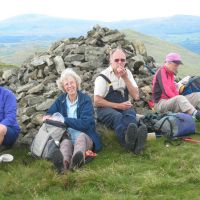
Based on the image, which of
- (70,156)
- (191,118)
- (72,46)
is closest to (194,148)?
(191,118)

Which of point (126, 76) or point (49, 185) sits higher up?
point (126, 76)

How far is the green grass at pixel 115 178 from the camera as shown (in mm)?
8594

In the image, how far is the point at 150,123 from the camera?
13.1m

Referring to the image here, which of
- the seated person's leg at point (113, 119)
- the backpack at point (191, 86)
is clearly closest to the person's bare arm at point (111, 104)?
the seated person's leg at point (113, 119)

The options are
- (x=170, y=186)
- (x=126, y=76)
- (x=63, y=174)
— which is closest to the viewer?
(x=170, y=186)

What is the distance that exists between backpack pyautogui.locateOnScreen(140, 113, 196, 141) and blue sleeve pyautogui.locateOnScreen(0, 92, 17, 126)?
4.30 metres

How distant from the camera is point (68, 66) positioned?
1870 cm

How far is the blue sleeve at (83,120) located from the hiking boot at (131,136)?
1023mm

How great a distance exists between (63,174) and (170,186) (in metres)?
2.43

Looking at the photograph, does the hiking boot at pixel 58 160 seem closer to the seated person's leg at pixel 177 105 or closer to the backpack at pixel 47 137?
the backpack at pixel 47 137

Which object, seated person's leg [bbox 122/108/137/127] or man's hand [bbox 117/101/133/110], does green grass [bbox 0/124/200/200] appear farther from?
man's hand [bbox 117/101/133/110]

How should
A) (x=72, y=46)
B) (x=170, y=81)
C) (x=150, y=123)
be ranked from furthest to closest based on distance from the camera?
(x=72, y=46) → (x=170, y=81) → (x=150, y=123)

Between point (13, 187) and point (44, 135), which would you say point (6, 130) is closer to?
point (44, 135)

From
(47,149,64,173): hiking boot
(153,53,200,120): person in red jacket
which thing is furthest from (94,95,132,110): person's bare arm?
(47,149,64,173): hiking boot
